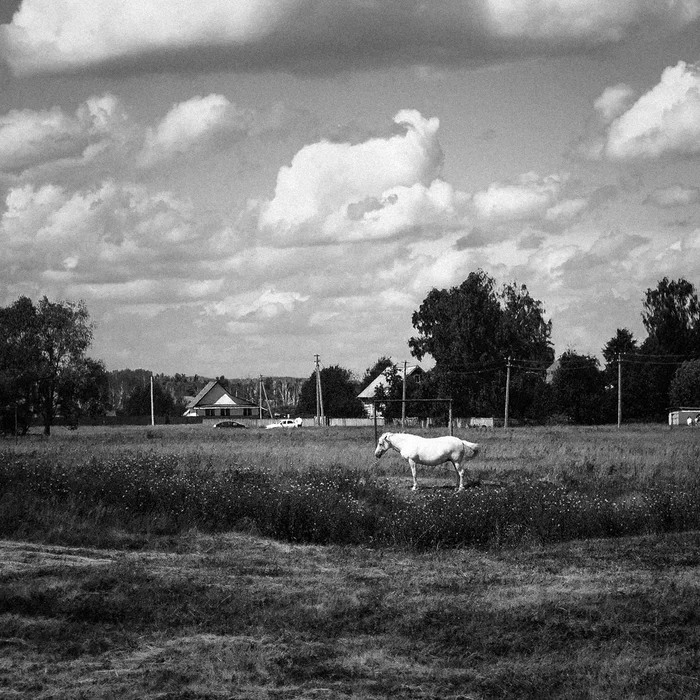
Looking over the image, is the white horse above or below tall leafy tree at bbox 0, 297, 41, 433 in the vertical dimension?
below

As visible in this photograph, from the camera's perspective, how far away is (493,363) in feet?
278

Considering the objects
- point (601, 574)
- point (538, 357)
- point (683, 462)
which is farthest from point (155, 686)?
point (538, 357)

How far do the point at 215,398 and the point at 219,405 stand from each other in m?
2.57

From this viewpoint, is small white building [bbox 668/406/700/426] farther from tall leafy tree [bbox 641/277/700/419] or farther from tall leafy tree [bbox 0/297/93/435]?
tall leafy tree [bbox 0/297/93/435]

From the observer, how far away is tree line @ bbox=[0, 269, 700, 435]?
2822 inches

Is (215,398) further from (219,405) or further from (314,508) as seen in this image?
(314,508)

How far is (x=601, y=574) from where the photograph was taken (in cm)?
1380

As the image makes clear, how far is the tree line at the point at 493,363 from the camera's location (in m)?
71.7

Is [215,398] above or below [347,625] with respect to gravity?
above

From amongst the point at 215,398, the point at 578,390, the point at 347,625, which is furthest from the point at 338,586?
the point at 215,398

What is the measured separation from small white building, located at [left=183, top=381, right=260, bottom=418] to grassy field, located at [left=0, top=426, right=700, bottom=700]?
112m

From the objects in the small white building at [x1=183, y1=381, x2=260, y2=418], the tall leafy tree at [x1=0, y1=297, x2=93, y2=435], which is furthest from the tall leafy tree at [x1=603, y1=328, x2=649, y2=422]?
the small white building at [x1=183, y1=381, x2=260, y2=418]

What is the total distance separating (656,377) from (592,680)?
8596cm

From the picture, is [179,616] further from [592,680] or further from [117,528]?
[117,528]
